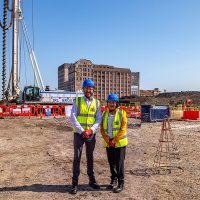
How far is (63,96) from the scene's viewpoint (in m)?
32.0

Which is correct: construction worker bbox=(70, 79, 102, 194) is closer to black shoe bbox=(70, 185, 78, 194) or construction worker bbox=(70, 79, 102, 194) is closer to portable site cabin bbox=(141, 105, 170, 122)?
black shoe bbox=(70, 185, 78, 194)

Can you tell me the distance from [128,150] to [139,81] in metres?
161

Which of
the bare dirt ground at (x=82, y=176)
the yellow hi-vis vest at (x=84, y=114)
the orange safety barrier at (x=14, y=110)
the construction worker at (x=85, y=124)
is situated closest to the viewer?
the bare dirt ground at (x=82, y=176)

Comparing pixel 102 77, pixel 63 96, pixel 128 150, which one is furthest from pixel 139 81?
pixel 128 150

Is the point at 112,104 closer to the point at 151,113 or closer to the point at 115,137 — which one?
the point at 115,137

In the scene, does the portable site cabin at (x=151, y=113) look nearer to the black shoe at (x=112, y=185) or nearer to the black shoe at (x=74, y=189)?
the black shoe at (x=112, y=185)

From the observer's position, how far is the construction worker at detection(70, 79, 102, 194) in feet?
18.0

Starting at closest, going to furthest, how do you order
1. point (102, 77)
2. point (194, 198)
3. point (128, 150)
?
1. point (194, 198)
2. point (128, 150)
3. point (102, 77)

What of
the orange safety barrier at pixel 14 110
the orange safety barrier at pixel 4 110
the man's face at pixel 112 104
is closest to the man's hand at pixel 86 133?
the man's face at pixel 112 104

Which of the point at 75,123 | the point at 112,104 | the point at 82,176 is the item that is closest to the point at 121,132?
the point at 112,104

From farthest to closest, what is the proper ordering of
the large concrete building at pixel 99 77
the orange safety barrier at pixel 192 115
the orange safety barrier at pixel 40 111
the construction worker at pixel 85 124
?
1. the large concrete building at pixel 99 77
2. the orange safety barrier at pixel 192 115
3. the orange safety barrier at pixel 40 111
4. the construction worker at pixel 85 124

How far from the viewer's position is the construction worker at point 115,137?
18.2 ft

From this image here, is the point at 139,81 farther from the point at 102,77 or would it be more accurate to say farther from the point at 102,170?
the point at 102,170

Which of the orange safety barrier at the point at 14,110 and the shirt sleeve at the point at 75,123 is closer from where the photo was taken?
the shirt sleeve at the point at 75,123
